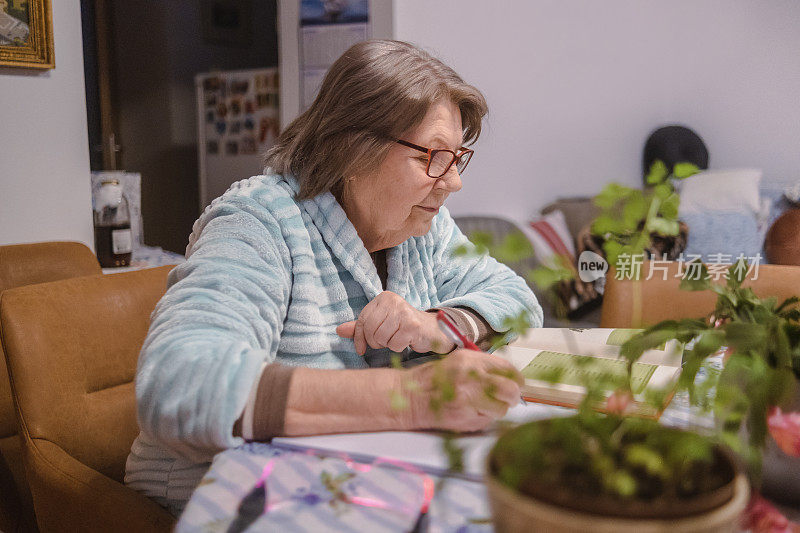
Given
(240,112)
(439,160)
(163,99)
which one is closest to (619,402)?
(439,160)

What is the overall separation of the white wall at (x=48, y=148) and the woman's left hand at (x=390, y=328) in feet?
6.09

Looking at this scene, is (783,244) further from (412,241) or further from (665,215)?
(665,215)

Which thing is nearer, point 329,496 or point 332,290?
point 329,496

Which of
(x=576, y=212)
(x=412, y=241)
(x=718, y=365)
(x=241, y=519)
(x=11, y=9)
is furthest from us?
(x=576, y=212)

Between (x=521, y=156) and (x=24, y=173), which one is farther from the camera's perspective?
(x=521, y=156)

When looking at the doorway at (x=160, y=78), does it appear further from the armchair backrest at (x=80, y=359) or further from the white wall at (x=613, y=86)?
the armchair backrest at (x=80, y=359)

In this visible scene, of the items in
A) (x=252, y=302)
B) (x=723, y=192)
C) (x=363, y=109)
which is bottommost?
(x=723, y=192)

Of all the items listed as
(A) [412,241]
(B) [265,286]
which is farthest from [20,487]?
(A) [412,241]

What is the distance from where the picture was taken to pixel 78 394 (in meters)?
1.10

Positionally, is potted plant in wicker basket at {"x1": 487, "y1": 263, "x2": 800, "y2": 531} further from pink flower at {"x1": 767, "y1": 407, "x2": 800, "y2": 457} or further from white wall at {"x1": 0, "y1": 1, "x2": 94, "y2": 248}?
white wall at {"x1": 0, "y1": 1, "x2": 94, "y2": 248}

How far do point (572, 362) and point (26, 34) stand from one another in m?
2.41

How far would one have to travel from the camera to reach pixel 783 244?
3.40 m

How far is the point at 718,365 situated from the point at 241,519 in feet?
2.77

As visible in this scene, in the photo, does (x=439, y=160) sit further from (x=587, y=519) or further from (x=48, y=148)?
(x=48, y=148)
